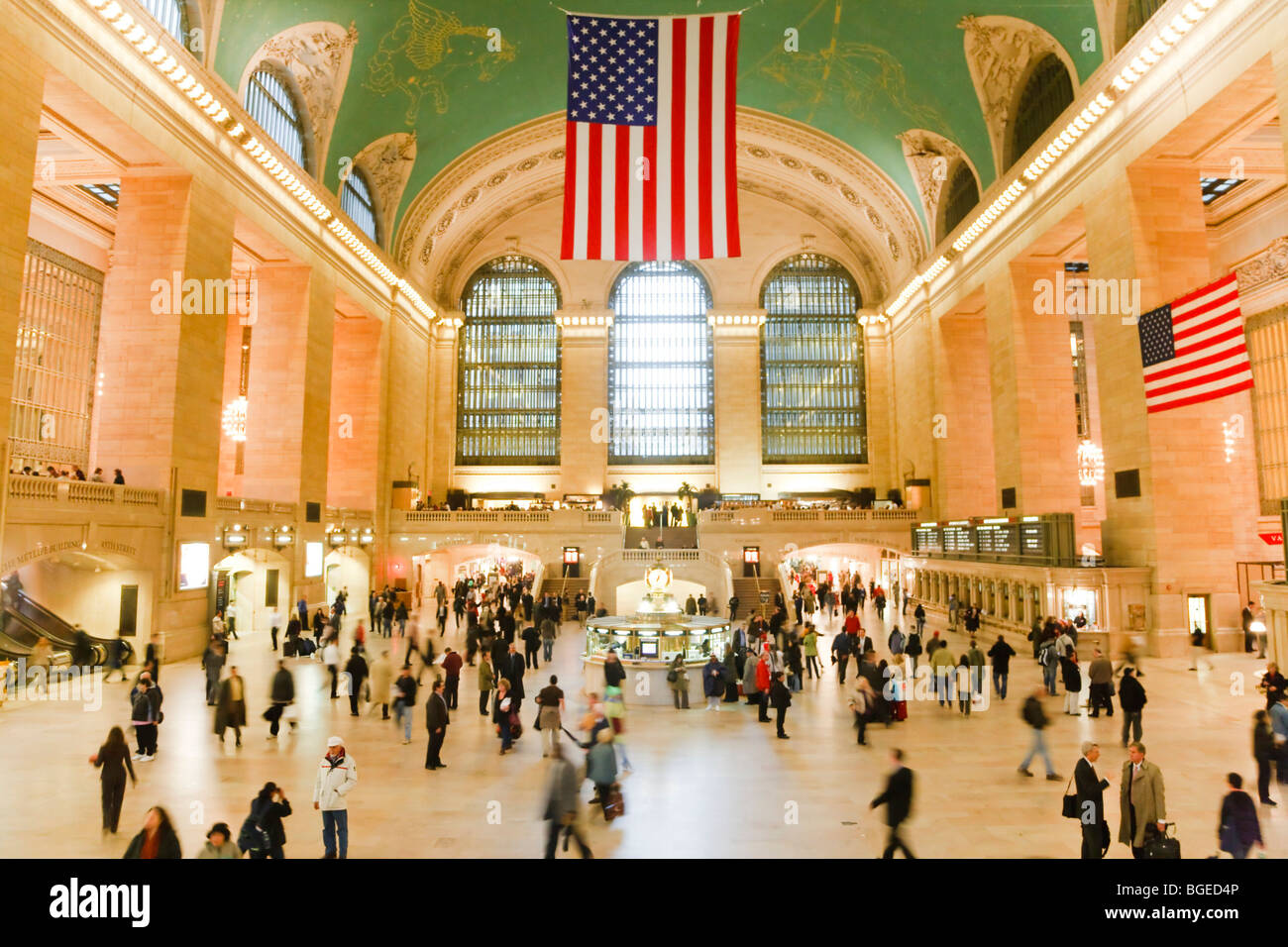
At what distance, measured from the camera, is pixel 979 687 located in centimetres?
1240

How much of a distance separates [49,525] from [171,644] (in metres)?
4.17

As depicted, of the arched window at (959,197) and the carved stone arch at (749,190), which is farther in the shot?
the carved stone arch at (749,190)

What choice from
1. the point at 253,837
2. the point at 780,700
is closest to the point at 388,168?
the point at 780,700

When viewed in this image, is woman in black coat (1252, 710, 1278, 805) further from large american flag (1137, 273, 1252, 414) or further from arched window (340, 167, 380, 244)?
arched window (340, 167, 380, 244)

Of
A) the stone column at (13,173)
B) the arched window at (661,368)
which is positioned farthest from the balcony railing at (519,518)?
the stone column at (13,173)

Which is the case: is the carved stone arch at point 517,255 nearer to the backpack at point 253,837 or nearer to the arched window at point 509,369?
the arched window at point 509,369

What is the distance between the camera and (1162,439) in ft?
55.6

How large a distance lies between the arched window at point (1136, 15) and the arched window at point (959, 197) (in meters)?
8.69

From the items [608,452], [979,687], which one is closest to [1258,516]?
[979,687]

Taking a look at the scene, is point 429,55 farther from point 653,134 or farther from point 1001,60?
point 1001,60

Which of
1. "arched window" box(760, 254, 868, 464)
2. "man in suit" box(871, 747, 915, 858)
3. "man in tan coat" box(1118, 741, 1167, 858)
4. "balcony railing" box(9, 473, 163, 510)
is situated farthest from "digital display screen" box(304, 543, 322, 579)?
"man in tan coat" box(1118, 741, 1167, 858)

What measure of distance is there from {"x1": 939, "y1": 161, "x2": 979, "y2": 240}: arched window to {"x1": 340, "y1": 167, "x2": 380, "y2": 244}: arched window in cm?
2123

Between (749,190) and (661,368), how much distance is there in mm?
9684

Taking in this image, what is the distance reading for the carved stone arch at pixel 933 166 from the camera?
26688 millimetres
